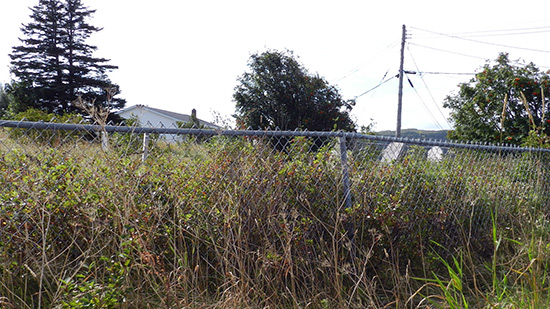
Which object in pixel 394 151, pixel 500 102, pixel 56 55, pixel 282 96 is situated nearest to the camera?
pixel 394 151

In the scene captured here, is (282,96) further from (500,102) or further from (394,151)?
(394,151)

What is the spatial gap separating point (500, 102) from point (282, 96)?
8050 millimetres

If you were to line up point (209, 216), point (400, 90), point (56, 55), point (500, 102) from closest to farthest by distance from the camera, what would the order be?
point (209, 216)
point (500, 102)
point (400, 90)
point (56, 55)

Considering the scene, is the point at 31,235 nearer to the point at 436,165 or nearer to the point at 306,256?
the point at 306,256

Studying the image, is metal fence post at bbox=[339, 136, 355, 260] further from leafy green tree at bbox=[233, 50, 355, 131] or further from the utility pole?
the utility pole

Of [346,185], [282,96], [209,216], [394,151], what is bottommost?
[209,216]

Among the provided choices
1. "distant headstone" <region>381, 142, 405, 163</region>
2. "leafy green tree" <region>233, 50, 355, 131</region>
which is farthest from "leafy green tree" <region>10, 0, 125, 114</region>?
"distant headstone" <region>381, 142, 405, 163</region>

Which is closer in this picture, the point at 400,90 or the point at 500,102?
the point at 500,102

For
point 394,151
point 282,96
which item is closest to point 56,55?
point 282,96

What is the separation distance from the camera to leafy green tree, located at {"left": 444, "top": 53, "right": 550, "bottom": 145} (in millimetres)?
12625

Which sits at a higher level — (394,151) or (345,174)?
(394,151)

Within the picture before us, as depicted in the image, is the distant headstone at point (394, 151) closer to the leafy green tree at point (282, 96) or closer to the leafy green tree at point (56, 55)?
the leafy green tree at point (282, 96)

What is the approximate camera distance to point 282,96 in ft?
53.8

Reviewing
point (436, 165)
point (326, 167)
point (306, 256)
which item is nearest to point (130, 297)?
point (306, 256)
